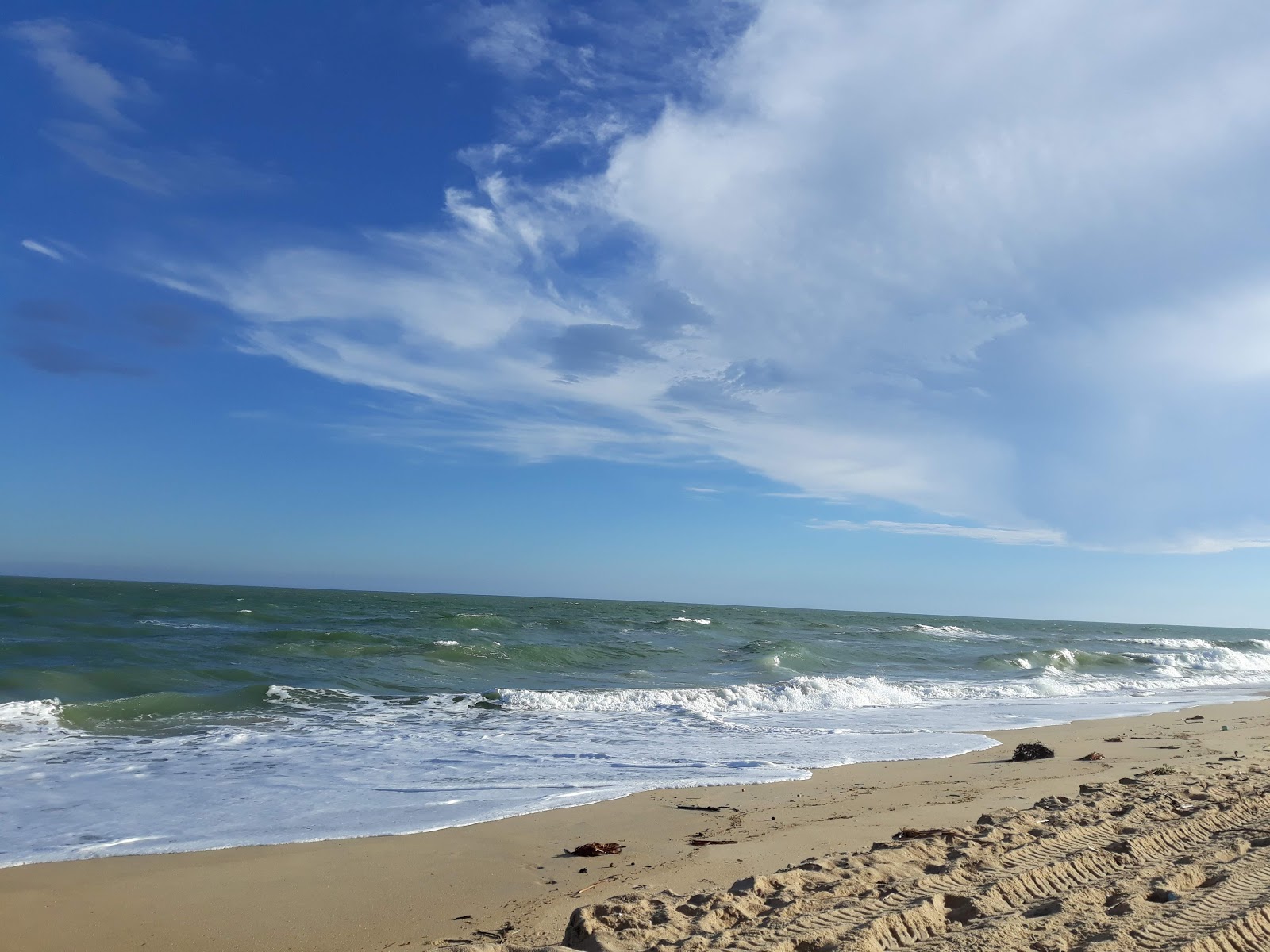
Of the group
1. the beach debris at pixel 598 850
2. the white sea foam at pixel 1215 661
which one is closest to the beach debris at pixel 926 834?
the beach debris at pixel 598 850

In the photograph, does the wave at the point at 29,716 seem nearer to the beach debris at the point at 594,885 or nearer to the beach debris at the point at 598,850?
the beach debris at the point at 598,850

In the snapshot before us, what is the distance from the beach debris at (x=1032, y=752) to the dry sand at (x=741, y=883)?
7.37 feet

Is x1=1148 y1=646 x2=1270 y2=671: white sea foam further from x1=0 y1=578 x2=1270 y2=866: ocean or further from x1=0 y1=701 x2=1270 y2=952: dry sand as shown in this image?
x1=0 y1=701 x2=1270 y2=952: dry sand

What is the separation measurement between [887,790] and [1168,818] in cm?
239

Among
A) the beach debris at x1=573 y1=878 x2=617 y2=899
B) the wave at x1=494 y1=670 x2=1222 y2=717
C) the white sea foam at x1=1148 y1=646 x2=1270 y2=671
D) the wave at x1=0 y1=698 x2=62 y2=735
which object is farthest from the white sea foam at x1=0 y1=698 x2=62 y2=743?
the white sea foam at x1=1148 y1=646 x2=1270 y2=671

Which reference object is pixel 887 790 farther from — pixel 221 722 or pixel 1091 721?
pixel 221 722

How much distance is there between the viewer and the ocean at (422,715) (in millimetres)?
6316

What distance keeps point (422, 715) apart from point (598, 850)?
7108mm

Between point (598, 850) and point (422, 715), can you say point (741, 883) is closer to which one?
point (598, 850)

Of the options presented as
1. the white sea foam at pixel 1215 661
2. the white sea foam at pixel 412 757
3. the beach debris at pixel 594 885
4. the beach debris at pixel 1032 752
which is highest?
the white sea foam at pixel 1215 661

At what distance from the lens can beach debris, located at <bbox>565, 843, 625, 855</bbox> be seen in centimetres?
518

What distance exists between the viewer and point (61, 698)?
38.8 ft

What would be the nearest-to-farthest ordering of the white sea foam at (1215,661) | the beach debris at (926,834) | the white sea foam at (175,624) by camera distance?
the beach debris at (926,834) < the white sea foam at (175,624) < the white sea foam at (1215,661)

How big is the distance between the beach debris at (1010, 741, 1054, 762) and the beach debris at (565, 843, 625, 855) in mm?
5542
